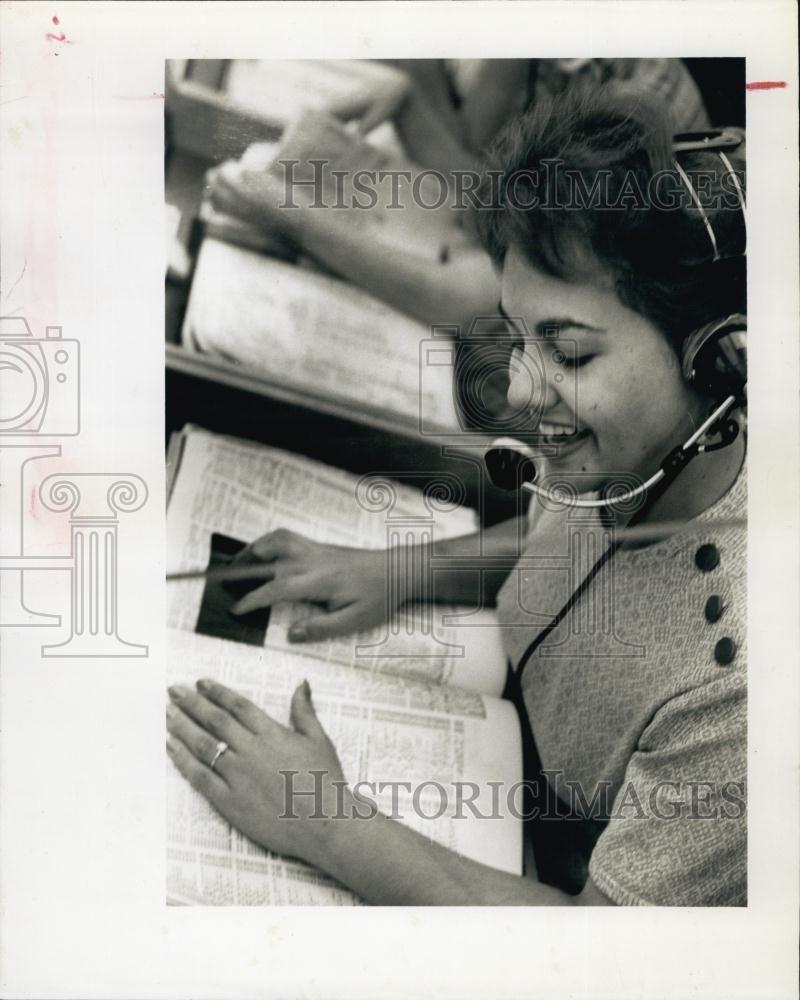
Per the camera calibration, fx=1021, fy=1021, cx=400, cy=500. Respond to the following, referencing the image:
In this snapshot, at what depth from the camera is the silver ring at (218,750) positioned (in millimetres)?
989

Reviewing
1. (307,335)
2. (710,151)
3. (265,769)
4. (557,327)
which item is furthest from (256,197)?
(265,769)

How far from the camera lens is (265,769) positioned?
3.23ft

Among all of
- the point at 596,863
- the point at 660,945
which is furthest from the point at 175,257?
the point at 660,945

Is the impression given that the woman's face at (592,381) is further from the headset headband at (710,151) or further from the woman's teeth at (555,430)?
the headset headband at (710,151)

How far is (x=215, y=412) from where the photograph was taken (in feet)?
3.30

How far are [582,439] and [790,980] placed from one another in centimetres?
56

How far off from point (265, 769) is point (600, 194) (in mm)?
644

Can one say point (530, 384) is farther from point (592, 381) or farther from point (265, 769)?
point (265, 769)

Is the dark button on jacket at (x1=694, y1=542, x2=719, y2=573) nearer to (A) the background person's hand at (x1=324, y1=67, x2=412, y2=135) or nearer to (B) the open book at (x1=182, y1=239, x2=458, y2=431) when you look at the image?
(B) the open book at (x1=182, y1=239, x2=458, y2=431)

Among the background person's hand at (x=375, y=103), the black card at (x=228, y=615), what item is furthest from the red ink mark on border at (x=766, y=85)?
the black card at (x=228, y=615)

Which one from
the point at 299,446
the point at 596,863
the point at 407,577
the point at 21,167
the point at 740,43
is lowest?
the point at 596,863

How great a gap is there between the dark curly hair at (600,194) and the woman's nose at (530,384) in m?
0.09

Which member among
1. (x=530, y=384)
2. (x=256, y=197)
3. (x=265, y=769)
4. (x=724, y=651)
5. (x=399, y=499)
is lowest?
(x=265, y=769)

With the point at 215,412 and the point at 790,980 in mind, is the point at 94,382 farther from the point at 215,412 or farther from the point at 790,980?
the point at 790,980
